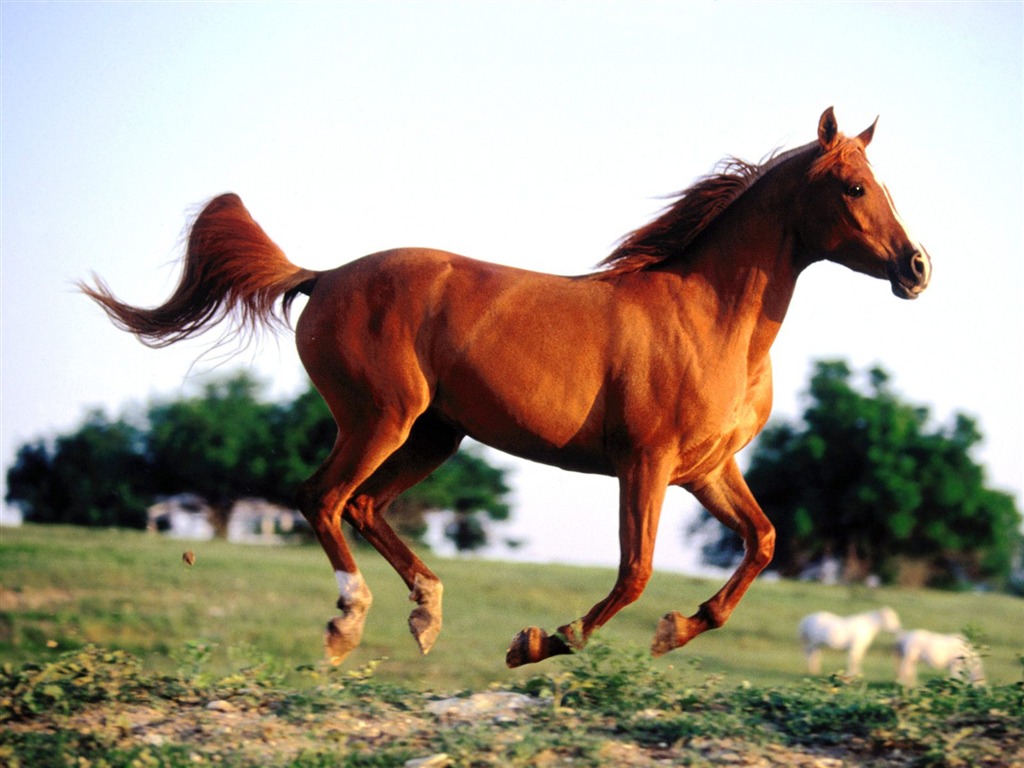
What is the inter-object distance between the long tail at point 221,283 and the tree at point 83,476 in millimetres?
38540

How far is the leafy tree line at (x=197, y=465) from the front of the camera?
4306 centimetres

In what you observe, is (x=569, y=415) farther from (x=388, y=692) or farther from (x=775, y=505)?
(x=775, y=505)

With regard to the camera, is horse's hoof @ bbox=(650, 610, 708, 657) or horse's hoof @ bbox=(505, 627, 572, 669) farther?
horse's hoof @ bbox=(650, 610, 708, 657)

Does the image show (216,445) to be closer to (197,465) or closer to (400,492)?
(197,465)

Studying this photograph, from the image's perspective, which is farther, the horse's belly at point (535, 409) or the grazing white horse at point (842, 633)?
the grazing white horse at point (842, 633)

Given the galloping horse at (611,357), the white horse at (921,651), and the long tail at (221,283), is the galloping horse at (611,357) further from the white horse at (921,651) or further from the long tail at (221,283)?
the white horse at (921,651)

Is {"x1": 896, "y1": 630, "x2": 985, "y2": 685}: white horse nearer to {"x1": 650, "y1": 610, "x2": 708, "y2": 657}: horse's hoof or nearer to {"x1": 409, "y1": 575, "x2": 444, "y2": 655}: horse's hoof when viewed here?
{"x1": 650, "y1": 610, "x2": 708, "y2": 657}: horse's hoof

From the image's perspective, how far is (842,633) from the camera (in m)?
21.8

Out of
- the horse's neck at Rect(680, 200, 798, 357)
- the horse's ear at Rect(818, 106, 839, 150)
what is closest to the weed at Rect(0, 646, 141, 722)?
the horse's neck at Rect(680, 200, 798, 357)

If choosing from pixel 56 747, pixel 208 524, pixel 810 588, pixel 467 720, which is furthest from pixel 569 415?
pixel 208 524

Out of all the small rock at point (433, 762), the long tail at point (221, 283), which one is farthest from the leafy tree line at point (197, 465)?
the small rock at point (433, 762)

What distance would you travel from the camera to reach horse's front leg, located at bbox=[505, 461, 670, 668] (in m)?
6.87

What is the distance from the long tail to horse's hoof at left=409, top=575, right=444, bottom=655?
176 centimetres

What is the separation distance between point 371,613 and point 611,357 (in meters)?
17.5
